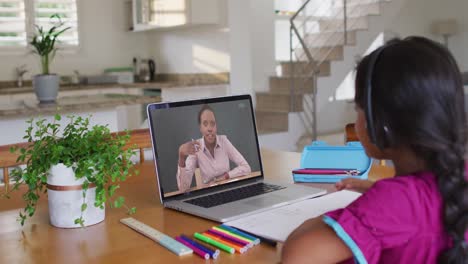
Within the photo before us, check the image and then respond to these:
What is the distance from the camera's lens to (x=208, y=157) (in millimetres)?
1361

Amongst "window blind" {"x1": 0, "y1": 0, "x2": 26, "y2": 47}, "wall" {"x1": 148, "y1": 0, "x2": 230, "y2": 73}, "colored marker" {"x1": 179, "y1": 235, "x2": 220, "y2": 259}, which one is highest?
"window blind" {"x1": 0, "y1": 0, "x2": 26, "y2": 47}

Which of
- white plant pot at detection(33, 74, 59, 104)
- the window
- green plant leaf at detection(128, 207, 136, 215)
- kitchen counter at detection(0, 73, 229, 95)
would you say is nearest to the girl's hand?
green plant leaf at detection(128, 207, 136, 215)

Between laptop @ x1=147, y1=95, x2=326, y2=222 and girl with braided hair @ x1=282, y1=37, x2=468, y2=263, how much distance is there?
0.43m

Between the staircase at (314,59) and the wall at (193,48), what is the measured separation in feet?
3.20

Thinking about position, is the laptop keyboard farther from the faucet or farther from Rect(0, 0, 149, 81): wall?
Rect(0, 0, 149, 81): wall

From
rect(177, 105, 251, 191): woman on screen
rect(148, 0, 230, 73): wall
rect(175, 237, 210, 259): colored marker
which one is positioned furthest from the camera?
rect(148, 0, 230, 73): wall

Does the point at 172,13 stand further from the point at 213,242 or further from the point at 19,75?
the point at 213,242

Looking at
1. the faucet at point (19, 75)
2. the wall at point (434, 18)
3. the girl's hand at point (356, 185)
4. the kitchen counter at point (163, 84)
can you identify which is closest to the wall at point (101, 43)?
the faucet at point (19, 75)

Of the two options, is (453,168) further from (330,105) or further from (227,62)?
(330,105)

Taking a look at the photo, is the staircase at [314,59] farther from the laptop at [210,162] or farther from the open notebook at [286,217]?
the open notebook at [286,217]

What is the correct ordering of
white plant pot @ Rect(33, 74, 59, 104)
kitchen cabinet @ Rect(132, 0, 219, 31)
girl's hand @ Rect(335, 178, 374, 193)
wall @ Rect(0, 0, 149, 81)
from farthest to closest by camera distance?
wall @ Rect(0, 0, 149, 81), kitchen cabinet @ Rect(132, 0, 219, 31), white plant pot @ Rect(33, 74, 59, 104), girl's hand @ Rect(335, 178, 374, 193)

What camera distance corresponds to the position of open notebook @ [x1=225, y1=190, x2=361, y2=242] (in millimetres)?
1038

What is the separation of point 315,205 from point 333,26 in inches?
226

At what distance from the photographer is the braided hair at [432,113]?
74cm
